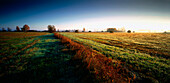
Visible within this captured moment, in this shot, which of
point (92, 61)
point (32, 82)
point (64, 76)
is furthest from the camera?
point (92, 61)

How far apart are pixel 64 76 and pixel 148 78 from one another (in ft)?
17.9

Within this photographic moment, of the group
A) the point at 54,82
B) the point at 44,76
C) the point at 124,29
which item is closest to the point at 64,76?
the point at 54,82

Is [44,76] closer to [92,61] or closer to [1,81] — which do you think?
[1,81]

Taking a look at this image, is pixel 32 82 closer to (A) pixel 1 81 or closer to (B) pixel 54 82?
(B) pixel 54 82

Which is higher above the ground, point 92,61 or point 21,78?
point 92,61

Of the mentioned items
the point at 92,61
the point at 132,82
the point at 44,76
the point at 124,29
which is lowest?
the point at 132,82

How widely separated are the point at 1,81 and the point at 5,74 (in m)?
0.70

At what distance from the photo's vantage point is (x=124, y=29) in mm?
178375

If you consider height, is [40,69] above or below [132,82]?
above

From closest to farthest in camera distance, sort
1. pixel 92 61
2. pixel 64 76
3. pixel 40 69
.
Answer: pixel 64 76
pixel 92 61
pixel 40 69

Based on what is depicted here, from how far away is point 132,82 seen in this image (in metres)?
3.61

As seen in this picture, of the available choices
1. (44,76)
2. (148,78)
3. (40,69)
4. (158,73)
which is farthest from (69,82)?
(158,73)

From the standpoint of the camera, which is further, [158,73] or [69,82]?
[158,73]

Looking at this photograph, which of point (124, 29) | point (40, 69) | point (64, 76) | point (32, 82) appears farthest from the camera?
point (124, 29)
